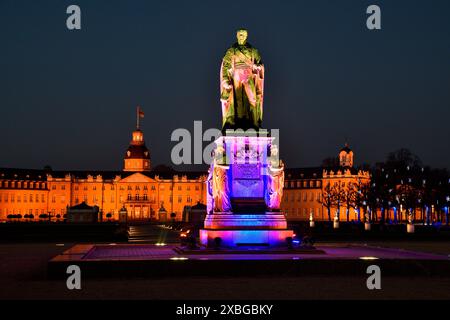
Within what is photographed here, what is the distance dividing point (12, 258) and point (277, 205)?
14.0m

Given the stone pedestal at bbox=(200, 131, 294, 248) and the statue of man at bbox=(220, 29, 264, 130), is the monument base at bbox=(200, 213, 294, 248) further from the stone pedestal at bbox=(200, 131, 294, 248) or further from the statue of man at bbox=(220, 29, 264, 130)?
the statue of man at bbox=(220, 29, 264, 130)

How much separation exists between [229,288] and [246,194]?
27.6 feet

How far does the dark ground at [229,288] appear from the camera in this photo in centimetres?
2139

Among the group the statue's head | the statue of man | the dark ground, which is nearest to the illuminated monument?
the statue of man

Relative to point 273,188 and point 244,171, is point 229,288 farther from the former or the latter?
point 244,171

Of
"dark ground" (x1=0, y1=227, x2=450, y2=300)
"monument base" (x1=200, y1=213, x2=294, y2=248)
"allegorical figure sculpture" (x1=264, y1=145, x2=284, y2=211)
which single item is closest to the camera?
"dark ground" (x1=0, y1=227, x2=450, y2=300)

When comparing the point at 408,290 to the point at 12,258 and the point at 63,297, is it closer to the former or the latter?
the point at 63,297

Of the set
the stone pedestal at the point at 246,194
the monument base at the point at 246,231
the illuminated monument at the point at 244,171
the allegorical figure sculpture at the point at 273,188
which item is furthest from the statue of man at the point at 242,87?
the monument base at the point at 246,231

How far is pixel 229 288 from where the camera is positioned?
23203 millimetres

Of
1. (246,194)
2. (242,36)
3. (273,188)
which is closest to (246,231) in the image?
(246,194)

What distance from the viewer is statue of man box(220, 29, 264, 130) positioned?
3203cm

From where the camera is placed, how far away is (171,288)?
23.1 metres

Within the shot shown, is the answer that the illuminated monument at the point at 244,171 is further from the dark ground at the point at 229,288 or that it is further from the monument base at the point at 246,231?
the dark ground at the point at 229,288
